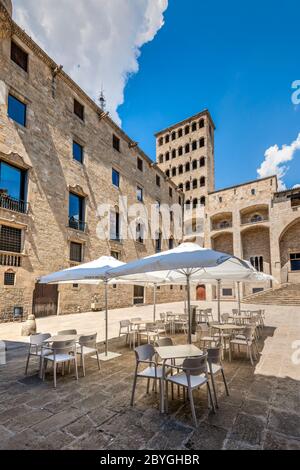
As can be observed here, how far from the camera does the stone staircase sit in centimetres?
2131

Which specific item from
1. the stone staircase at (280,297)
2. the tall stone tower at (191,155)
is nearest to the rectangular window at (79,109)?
the tall stone tower at (191,155)

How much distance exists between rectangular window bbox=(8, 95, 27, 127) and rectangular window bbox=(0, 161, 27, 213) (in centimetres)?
259

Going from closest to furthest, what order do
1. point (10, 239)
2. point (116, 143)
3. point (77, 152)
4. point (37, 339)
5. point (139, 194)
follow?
point (37, 339), point (10, 239), point (77, 152), point (116, 143), point (139, 194)

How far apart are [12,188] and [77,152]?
5.78 metres

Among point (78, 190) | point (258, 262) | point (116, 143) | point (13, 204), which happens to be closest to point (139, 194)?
point (116, 143)

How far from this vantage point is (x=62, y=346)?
4.58 metres

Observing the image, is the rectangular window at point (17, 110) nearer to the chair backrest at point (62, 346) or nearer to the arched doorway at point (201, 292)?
the chair backrest at point (62, 346)

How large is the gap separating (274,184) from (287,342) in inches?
954

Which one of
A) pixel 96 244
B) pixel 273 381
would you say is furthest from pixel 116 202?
pixel 273 381

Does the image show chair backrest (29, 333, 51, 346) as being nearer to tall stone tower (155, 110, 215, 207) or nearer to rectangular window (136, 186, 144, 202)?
rectangular window (136, 186, 144, 202)

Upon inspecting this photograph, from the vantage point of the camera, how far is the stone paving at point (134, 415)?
273cm

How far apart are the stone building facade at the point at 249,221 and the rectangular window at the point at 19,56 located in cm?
2340

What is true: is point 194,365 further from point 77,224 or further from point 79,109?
point 79,109

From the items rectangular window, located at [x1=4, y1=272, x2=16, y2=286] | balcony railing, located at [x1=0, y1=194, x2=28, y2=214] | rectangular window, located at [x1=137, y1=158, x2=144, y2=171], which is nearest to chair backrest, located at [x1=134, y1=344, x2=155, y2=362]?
rectangular window, located at [x1=4, y1=272, x2=16, y2=286]
